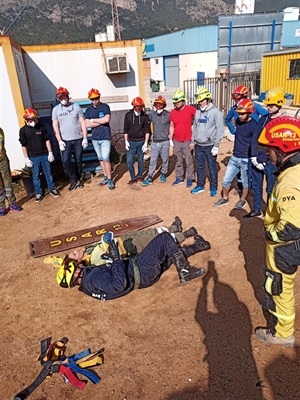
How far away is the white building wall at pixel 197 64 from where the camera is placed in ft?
103

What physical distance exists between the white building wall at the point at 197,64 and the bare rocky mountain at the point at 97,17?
43695 mm

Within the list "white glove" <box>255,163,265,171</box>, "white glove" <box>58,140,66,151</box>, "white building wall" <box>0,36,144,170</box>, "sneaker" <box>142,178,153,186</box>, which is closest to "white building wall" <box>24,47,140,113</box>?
"white building wall" <box>0,36,144,170</box>

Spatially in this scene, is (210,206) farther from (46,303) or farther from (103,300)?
(46,303)

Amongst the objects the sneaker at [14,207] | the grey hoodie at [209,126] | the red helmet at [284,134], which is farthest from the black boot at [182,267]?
the sneaker at [14,207]

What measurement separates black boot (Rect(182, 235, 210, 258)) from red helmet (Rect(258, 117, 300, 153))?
7.85ft

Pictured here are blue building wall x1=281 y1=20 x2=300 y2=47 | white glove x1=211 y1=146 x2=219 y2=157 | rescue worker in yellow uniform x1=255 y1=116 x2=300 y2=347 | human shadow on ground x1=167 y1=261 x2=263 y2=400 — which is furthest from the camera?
blue building wall x1=281 y1=20 x2=300 y2=47

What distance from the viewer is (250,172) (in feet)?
19.6

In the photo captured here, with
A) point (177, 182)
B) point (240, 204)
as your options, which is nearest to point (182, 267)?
point (240, 204)

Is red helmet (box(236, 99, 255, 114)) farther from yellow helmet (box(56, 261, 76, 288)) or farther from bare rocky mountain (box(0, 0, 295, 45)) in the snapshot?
bare rocky mountain (box(0, 0, 295, 45))

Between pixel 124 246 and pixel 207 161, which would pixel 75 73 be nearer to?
pixel 207 161

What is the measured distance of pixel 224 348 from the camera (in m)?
3.25

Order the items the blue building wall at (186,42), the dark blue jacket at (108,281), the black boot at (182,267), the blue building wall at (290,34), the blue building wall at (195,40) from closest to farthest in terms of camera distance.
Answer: the dark blue jacket at (108,281), the black boot at (182,267), the blue building wall at (290,34), the blue building wall at (195,40), the blue building wall at (186,42)

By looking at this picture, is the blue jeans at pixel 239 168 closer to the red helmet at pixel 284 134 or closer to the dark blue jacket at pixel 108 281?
the dark blue jacket at pixel 108 281

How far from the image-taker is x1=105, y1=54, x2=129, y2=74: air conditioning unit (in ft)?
30.6
